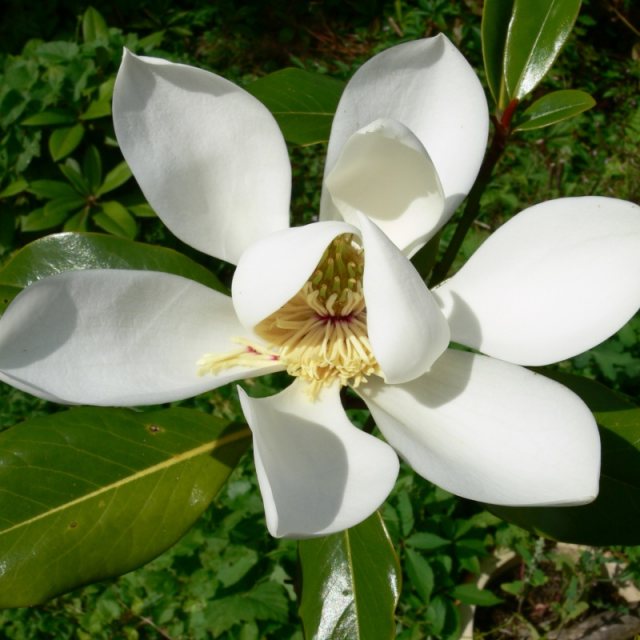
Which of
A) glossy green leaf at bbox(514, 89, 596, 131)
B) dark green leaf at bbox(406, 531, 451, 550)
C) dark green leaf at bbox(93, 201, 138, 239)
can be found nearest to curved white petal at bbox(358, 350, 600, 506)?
glossy green leaf at bbox(514, 89, 596, 131)

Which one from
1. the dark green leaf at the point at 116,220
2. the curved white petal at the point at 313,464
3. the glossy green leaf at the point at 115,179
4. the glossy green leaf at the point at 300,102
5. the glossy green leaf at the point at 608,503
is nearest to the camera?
the curved white petal at the point at 313,464

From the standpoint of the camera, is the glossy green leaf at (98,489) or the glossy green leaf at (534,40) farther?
the glossy green leaf at (534,40)

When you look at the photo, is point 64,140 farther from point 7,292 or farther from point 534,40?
point 534,40

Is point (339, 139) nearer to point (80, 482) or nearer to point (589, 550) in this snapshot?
point (80, 482)

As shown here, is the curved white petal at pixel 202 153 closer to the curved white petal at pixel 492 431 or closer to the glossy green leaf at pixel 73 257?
the glossy green leaf at pixel 73 257

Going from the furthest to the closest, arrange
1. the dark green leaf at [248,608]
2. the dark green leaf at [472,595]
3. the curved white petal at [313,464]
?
the dark green leaf at [472,595] → the dark green leaf at [248,608] → the curved white petal at [313,464]

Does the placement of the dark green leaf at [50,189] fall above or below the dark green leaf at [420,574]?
above

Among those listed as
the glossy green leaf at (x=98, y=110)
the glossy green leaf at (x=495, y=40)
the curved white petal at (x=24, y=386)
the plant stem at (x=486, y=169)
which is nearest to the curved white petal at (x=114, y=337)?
the curved white petal at (x=24, y=386)
